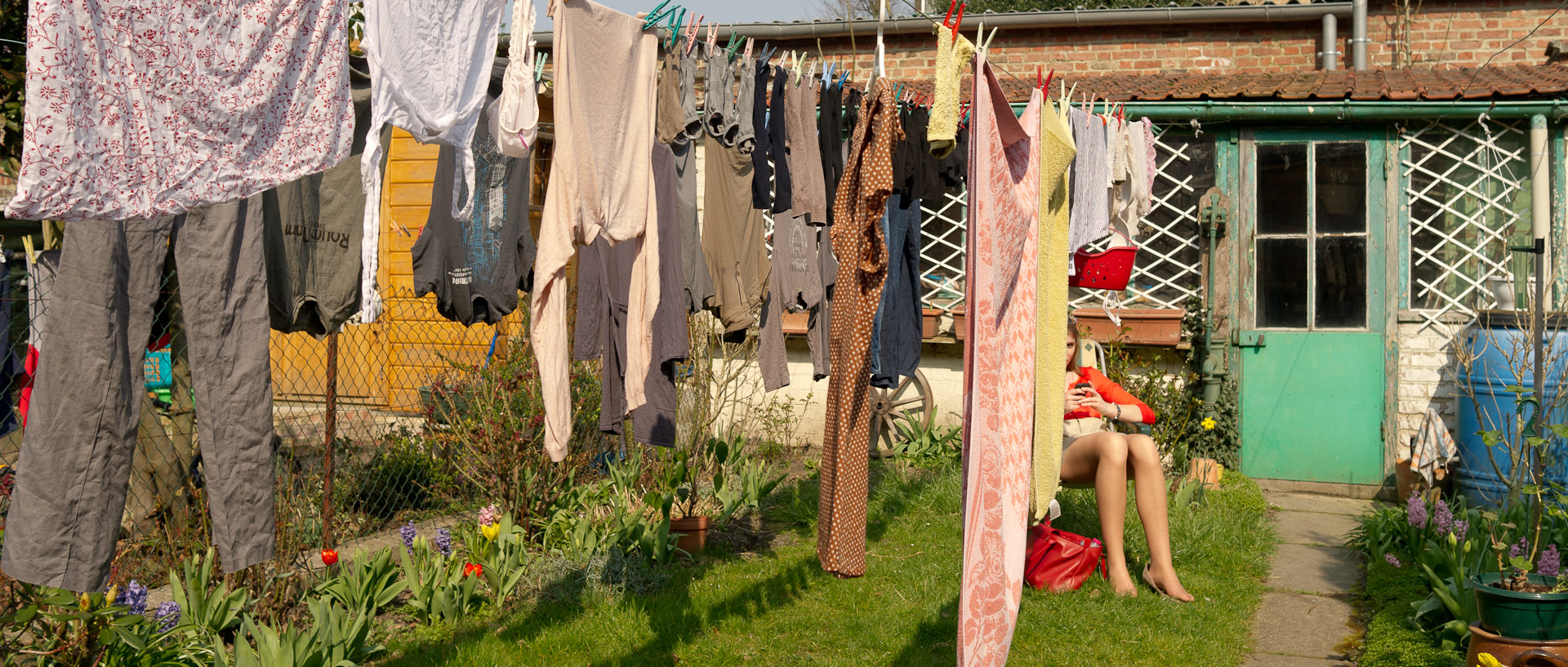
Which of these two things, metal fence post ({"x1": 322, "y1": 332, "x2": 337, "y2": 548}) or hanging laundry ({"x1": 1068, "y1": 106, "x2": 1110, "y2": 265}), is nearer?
metal fence post ({"x1": 322, "y1": 332, "x2": 337, "y2": 548})

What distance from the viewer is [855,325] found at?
9.55ft

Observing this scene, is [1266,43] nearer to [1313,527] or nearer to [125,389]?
[1313,527]

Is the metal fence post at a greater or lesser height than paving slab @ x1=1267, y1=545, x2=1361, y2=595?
greater

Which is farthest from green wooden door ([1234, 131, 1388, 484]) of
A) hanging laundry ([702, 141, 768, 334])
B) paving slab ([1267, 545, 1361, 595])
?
hanging laundry ([702, 141, 768, 334])

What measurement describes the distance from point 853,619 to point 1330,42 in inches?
259

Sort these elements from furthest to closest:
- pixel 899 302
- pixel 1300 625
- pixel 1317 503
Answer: pixel 1317 503 → pixel 1300 625 → pixel 899 302

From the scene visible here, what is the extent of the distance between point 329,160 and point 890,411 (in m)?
5.41

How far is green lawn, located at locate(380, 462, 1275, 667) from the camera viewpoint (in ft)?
11.9

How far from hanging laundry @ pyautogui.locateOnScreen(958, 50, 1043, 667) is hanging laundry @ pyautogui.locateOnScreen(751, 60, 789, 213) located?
1108 millimetres

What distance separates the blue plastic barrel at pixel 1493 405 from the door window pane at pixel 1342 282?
29.4 inches

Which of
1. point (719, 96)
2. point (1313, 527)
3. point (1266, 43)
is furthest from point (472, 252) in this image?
point (1266, 43)

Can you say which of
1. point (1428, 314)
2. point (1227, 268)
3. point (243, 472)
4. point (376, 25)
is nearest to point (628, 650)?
point (243, 472)

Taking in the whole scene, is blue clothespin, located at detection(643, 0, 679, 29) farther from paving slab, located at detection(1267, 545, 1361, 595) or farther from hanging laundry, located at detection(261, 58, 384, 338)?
paving slab, located at detection(1267, 545, 1361, 595)

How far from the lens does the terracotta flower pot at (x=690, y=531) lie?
477 cm
